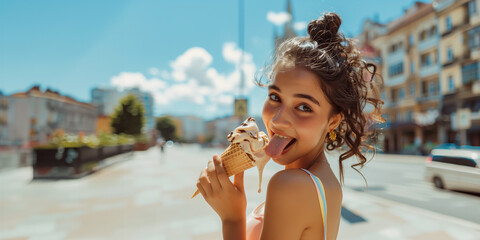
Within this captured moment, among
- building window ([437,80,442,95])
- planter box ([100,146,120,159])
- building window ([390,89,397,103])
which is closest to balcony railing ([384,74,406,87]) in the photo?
building window ([390,89,397,103])

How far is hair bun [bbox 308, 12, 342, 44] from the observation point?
1.18 metres

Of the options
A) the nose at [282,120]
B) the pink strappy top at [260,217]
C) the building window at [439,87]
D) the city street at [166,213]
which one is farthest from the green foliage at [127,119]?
the nose at [282,120]

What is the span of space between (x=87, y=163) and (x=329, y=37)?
1260cm

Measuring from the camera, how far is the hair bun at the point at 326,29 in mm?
1177

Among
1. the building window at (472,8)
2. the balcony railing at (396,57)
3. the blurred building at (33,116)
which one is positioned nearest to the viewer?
the building window at (472,8)

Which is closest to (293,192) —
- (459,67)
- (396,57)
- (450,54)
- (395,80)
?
(459,67)

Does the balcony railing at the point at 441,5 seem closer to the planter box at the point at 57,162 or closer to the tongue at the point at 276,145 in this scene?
the planter box at the point at 57,162

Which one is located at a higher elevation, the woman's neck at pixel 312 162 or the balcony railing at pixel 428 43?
the balcony railing at pixel 428 43

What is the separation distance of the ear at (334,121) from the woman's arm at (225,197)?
1.44ft

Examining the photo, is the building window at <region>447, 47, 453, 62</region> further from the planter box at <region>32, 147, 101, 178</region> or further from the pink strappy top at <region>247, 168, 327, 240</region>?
the pink strappy top at <region>247, 168, 327, 240</region>

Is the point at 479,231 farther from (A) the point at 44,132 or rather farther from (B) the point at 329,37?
(A) the point at 44,132

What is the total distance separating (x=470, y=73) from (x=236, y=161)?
89.4ft

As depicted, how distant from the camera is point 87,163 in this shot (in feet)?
38.1

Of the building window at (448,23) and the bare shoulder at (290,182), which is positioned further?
the building window at (448,23)
